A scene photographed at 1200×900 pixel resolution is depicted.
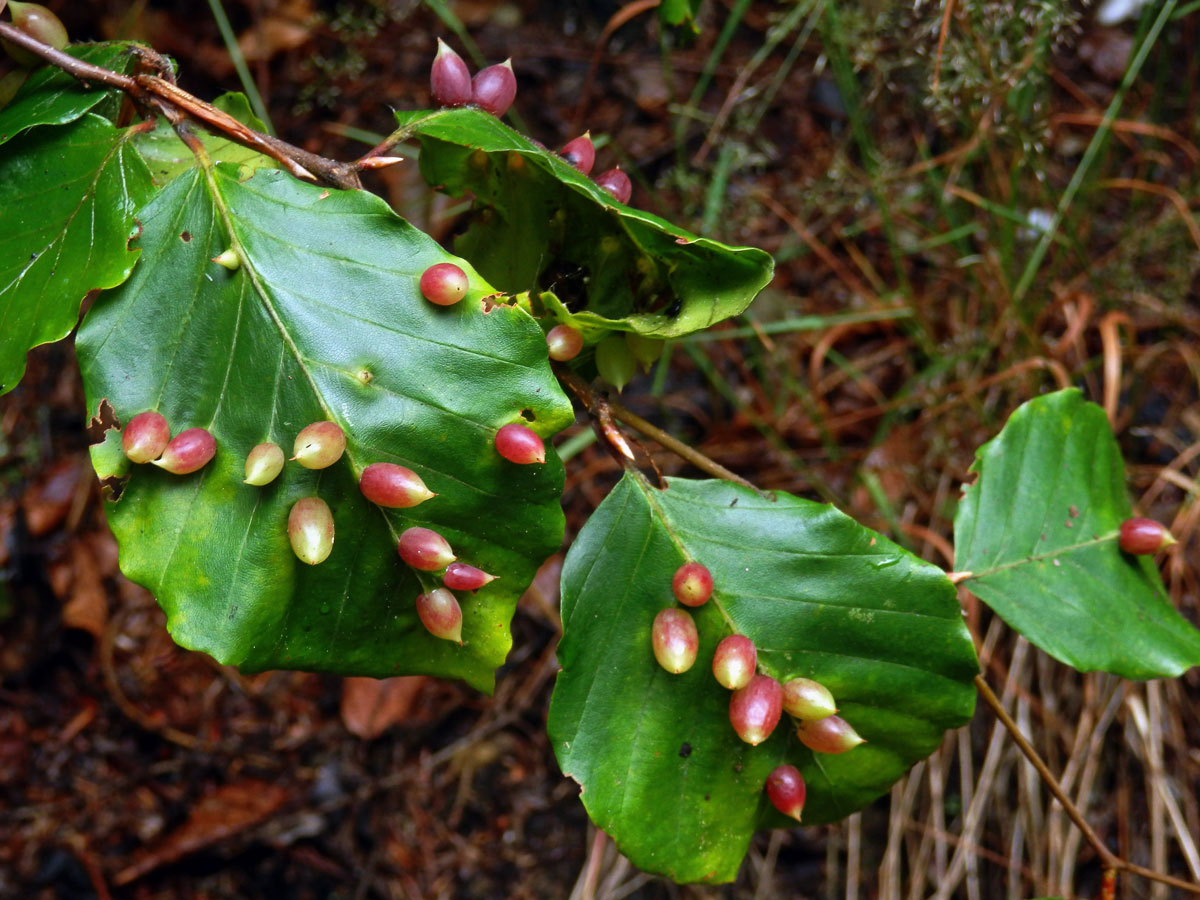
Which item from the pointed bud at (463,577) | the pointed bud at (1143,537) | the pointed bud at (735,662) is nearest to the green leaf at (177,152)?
the pointed bud at (463,577)

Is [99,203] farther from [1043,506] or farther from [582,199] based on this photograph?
[1043,506]

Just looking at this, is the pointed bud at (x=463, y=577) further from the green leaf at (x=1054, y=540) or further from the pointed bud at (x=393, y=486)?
the green leaf at (x=1054, y=540)

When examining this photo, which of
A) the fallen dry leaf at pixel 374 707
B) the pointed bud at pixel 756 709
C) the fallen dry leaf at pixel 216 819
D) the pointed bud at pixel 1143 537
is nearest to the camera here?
the pointed bud at pixel 756 709

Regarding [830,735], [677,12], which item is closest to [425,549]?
[830,735]

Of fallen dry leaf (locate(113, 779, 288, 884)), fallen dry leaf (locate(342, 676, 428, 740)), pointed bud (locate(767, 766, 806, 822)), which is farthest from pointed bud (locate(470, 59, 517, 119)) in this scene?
fallen dry leaf (locate(113, 779, 288, 884))

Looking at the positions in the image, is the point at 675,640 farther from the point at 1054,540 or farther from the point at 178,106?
the point at 178,106

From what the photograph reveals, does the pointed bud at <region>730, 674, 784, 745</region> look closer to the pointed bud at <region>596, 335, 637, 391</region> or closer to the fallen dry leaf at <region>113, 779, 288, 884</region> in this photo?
the pointed bud at <region>596, 335, 637, 391</region>
